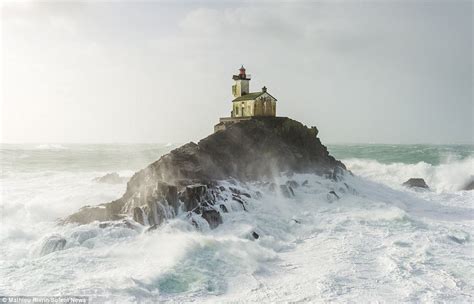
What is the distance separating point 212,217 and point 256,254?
13.0 feet

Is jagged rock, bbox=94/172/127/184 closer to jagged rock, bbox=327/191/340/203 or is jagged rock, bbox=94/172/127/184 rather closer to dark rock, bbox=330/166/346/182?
jagged rock, bbox=327/191/340/203

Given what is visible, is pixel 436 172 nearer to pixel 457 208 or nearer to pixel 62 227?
pixel 457 208

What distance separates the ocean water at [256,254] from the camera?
11008 millimetres

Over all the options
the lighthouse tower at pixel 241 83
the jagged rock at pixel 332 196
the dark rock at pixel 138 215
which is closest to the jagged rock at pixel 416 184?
the jagged rock at pixel 332 196

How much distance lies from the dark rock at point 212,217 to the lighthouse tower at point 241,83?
57.4 ft

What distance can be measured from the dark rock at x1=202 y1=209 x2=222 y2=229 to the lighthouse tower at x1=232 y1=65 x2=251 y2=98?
57.4ft

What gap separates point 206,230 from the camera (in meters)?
16.8

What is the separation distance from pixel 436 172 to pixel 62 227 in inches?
1492

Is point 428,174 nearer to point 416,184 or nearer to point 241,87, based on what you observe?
point 416,184

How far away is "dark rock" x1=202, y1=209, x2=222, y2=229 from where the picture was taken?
1726cm

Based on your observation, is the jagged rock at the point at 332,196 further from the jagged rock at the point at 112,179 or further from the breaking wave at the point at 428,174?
the jagged rock at the point at 112,179

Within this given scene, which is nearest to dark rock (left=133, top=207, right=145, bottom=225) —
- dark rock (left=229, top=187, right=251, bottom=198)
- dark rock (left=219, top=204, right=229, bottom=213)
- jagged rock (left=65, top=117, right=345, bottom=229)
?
jagged rock (left=65, top=117, right=345, bottom=229)

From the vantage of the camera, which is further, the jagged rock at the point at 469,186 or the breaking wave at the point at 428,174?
the breaking wave at the point at 428,174

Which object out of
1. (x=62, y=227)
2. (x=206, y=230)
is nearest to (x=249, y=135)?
(x=206, y=230)
